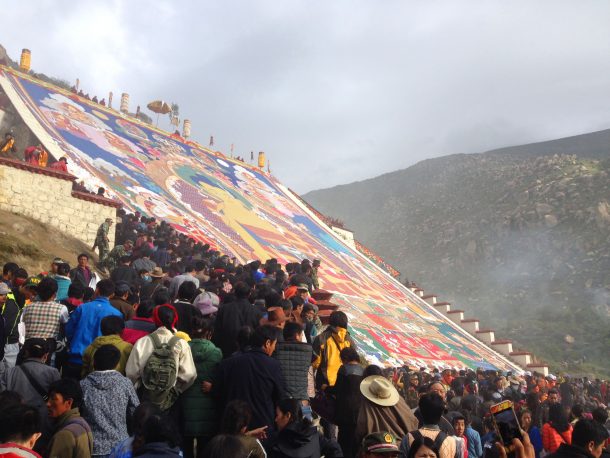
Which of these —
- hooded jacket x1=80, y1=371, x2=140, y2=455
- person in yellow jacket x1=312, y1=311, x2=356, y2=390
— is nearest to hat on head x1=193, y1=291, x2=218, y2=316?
person in yellow jacket x1=312, y1=311, x2=356, y2=390

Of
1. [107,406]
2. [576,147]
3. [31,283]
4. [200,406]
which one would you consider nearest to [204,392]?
[200,406]

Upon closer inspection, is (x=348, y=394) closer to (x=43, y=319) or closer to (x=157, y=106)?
(x=43, y=319)

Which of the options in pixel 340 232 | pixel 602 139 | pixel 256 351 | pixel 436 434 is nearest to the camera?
pixel 436 434

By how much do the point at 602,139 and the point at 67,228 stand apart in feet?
207

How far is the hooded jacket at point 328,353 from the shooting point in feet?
16.7

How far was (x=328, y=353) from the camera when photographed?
5129 mm

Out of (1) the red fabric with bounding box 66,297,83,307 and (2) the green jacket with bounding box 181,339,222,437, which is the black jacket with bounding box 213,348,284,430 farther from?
(1) the red fabric with bounding box 66,297,83,307

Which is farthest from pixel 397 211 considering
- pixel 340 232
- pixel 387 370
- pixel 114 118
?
pixel 387 370

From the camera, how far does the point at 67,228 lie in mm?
12836

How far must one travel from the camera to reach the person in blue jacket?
479cm

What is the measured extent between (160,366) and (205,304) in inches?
66.2

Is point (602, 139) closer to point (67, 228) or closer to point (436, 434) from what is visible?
point (67, 228)

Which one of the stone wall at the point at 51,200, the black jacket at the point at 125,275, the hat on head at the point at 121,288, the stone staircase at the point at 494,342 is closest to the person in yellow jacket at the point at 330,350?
the hat on head at the point at 121,288

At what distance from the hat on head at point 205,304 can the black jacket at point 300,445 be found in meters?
2.33
